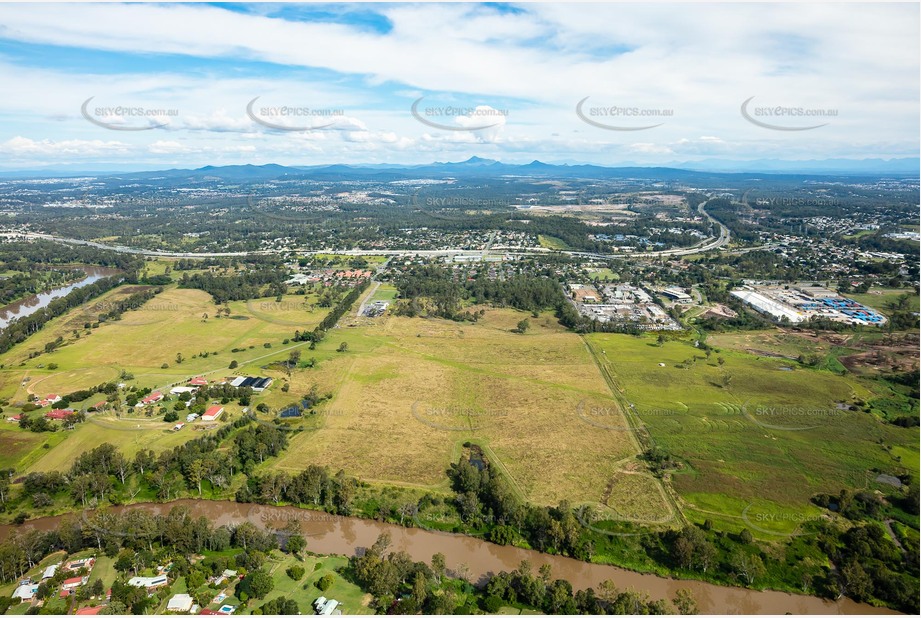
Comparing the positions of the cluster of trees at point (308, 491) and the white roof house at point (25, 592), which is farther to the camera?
the cluster of trees at point (308, 491)

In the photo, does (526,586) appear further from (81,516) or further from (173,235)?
(173,235)

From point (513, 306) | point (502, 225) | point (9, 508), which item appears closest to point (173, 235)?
point (502, 225)

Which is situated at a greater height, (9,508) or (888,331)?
(888,331)

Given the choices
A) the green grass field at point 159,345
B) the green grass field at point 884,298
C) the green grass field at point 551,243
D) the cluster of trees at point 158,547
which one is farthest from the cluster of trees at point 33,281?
the green grass field at point 884,298

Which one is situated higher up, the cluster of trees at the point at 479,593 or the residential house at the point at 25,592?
the cluster of trees at the point at 479,593

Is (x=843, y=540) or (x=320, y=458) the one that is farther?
(x=320, y=458)

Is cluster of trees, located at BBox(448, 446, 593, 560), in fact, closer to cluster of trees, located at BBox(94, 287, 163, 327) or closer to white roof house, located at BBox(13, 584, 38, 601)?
white roof house, located at BBox(13, 584, 38, 601)

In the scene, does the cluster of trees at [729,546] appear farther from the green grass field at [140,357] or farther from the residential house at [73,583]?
the green grass field at [140,357]
